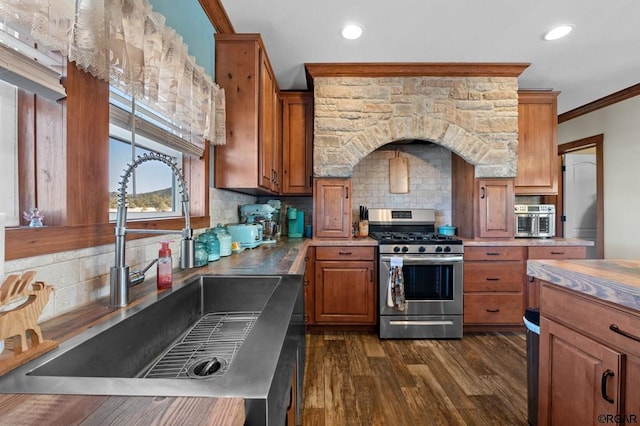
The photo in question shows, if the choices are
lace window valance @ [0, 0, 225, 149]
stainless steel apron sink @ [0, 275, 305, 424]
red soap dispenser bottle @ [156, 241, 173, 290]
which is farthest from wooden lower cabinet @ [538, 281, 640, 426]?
lace window valance @ [0, 0, 225, 149]

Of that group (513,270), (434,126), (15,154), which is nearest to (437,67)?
(434,126)

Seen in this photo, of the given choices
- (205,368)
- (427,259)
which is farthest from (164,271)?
(427,259)

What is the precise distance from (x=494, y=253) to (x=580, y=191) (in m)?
3.03

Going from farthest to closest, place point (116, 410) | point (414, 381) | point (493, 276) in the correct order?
1. point (493, 276)
2. point (414, 381)
3. point (116, 410)

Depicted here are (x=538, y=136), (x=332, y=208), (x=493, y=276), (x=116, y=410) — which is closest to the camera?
(x=116, y=410)

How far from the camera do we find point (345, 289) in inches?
115

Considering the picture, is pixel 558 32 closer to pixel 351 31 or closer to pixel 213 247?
pixel 351 31

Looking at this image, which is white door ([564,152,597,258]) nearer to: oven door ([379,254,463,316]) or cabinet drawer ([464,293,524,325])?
cabinet drawer ([464,293,524,325])

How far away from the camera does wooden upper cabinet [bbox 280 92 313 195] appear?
3.32 metres

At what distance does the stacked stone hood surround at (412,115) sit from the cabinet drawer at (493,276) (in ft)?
3.25

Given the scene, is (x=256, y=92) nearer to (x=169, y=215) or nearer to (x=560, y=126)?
(x=169, y=215)

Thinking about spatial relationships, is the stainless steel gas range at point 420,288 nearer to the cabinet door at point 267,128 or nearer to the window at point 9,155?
the cabinet door at point 267,128

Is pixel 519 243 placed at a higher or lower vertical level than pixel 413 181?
lower

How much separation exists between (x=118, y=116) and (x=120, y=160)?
208mm
